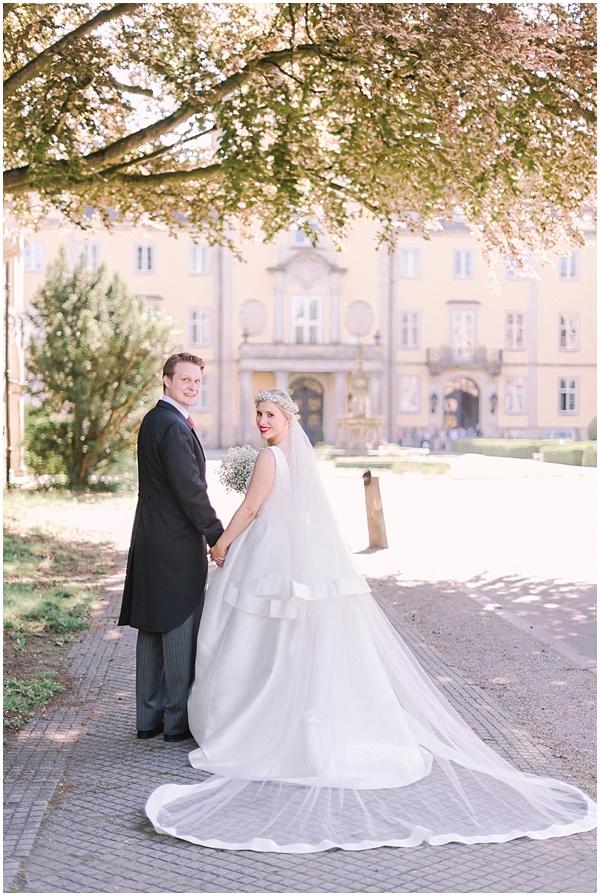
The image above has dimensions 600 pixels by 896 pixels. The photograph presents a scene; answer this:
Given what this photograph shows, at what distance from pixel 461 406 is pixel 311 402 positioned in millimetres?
11734

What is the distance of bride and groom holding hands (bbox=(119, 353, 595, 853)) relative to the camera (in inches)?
144

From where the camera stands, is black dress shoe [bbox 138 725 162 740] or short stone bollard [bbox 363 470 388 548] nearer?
black dress shoe [bbox 138 725 162 740]

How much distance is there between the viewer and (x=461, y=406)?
172 feet

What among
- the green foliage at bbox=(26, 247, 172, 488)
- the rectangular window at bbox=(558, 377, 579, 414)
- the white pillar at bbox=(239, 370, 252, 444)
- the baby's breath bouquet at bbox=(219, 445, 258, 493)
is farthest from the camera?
the rectangular window at bbox=(558, 377, 579, 414)

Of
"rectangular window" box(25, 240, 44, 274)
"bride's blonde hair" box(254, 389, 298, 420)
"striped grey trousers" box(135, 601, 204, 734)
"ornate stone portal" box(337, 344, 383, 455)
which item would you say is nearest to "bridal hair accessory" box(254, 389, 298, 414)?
"bride's blonde hair" box(254, 389, 298, 420)

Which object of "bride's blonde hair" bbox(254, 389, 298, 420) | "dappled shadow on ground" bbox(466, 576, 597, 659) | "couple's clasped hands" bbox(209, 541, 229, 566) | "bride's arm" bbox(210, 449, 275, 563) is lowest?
"dappled shadow on ground" bbox(466, 576, 597, 659)

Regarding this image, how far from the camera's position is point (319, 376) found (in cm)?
4319

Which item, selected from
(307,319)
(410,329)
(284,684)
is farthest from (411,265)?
(284,684)

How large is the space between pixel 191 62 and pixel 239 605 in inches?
236

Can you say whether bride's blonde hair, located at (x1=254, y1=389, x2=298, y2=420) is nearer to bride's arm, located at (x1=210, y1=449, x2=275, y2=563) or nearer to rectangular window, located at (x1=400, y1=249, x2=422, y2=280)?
bride's arm, located at (x1=210, y1=449, x2=275, y2=563)

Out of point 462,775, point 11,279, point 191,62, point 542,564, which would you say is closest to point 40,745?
point 462,775

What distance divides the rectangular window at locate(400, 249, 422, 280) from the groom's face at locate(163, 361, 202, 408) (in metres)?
40.7

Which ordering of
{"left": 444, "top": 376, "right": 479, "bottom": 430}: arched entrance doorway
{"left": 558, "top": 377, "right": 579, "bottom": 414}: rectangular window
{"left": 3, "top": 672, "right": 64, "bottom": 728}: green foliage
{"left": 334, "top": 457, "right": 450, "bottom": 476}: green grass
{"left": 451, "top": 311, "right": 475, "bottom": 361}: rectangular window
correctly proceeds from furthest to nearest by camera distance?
{"left": 444, "top": 376, "right": 479, "bottom": 430}: arched entrance doorway → {"left": 558, "top": 377, "right": 579, "bottom": 414}: rectangular window → {"left": 451, "top": 311, "right": 475, "bottom": 361}: rectangular window → {"left": 334, "top": 457, "right": 450, "bottom": 476}: green grass → {"left": 3, "top": 672, "right": 64, "bottom": 728}: green foliage

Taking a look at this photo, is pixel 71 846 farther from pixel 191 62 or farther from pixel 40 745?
pixel 191 62
